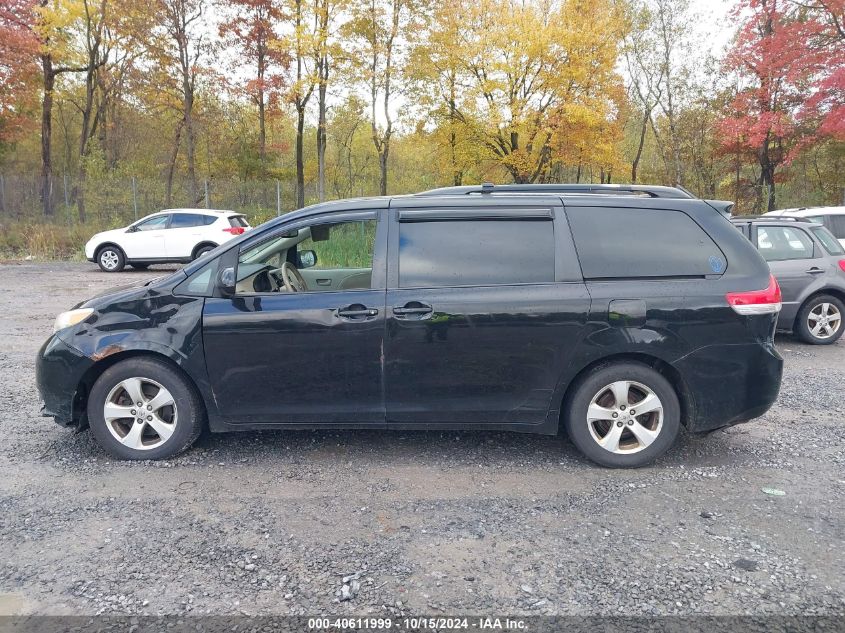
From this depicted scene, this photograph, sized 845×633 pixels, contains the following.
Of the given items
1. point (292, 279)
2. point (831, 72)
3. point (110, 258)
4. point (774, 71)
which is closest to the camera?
point (292, 279)

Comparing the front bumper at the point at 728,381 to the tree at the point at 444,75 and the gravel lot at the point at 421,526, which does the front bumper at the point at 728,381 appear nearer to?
the gravel lot at the point at 421,526

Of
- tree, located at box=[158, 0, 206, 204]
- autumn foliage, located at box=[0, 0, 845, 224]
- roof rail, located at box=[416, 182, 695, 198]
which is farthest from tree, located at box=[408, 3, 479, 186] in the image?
roof rail, located at box=[416, 182, 695, 198]

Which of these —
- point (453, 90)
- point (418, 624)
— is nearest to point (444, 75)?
point (453, 90)

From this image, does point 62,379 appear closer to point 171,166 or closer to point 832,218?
point 832,218

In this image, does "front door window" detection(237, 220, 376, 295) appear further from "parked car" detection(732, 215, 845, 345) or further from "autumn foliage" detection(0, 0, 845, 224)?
"autumn foliage" detection(0, 0, 845, 224)

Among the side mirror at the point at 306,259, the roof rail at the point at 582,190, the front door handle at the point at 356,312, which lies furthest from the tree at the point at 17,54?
the front door handle at the point at 356,312

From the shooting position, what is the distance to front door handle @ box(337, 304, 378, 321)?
3.91 meters

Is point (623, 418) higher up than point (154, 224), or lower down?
lower down

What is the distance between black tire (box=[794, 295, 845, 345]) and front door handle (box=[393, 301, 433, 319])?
6.53m

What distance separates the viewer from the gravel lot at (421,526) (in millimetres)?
2660

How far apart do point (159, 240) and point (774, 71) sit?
1981cm

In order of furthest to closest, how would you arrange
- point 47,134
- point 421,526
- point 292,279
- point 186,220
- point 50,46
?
point 47,134, point 50,46, point 186,220, point 292,279, point 421,526

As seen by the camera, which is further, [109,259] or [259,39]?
[259,39]

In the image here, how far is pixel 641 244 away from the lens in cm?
405
